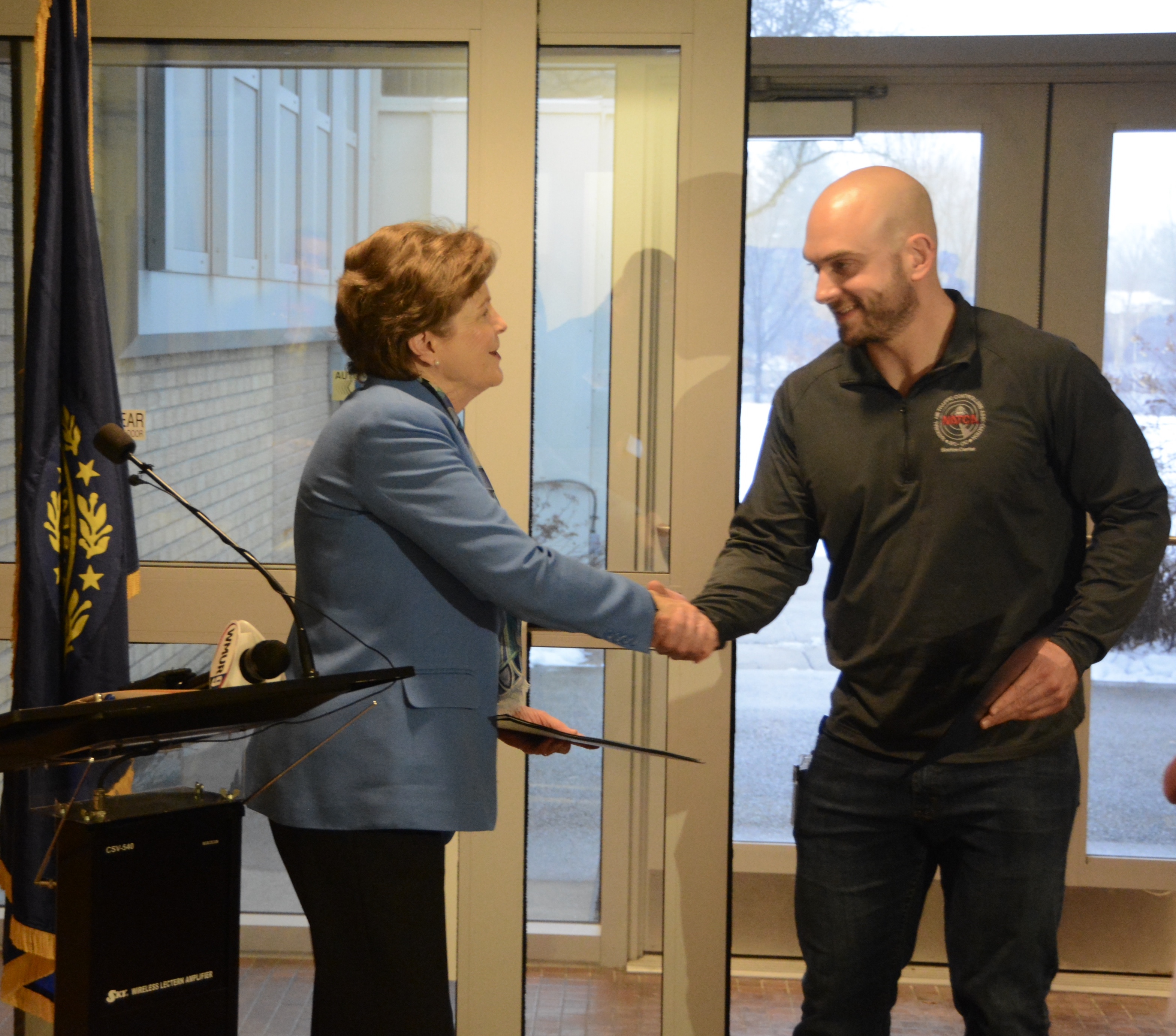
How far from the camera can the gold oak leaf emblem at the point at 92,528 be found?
86.7 inches

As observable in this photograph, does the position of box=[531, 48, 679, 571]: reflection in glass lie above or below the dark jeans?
above

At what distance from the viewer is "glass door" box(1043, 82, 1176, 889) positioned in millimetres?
2820

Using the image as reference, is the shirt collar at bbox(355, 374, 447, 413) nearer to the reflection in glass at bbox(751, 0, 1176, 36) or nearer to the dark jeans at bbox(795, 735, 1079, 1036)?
the dark jeans at bbox(795, 735, 1079, 1036)

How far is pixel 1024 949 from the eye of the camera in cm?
188

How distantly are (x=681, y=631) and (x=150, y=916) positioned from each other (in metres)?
0.87

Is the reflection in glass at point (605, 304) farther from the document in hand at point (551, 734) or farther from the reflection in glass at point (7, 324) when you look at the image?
the reflection in glass at point (7, 324)

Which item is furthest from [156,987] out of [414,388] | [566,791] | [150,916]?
[566,791]

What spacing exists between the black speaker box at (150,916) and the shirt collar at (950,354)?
3.84ft

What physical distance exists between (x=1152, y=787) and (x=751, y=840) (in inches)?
39.5

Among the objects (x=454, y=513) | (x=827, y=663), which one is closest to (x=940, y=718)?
(x=454, y=513)

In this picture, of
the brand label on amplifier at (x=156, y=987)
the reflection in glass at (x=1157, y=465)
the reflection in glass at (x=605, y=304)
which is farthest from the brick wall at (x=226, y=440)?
the reflection in glass at (x=1157, y=465)

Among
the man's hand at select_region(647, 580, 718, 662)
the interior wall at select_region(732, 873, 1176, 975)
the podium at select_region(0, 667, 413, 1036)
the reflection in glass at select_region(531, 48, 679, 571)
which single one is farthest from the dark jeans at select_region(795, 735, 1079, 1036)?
the interior wall at select_region(732, 873, 1176, 975)

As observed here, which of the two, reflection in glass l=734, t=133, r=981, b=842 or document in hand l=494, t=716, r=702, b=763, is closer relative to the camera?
document in hand l=494, t=716, r=702, b=763

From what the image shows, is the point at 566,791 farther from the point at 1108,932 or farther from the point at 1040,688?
the point at 1108,932
